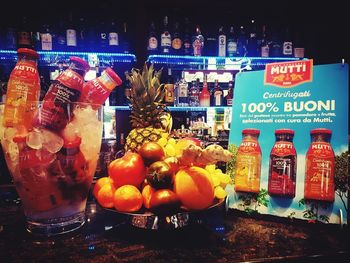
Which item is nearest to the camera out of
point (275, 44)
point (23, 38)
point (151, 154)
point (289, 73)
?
point (151, 154)

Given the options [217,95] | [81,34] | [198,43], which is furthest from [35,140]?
[217,95]

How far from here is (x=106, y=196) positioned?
2.22ft

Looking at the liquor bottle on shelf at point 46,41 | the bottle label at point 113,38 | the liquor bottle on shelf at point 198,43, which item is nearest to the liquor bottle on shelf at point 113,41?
the bottle label at point 113,38

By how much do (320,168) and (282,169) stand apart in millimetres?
93

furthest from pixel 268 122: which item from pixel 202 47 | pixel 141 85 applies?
pixel 202 47

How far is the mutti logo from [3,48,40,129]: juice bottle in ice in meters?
0.65

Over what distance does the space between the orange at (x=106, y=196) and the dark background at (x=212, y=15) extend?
7.15 feet

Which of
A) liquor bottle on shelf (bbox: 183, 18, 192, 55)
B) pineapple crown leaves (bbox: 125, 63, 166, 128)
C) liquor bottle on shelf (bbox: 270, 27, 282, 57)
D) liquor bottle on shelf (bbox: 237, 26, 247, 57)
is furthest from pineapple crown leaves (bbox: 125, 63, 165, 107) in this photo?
liquor bottle on shelf (bbox: 270, 27, 282, 57)

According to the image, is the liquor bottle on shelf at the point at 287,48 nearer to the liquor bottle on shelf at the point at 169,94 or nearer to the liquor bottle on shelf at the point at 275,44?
the liquor bottle on shelf at the point at 275,44

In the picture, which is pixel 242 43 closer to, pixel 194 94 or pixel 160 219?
pixel 194 94

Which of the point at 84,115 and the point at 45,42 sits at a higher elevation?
the point at 45,42

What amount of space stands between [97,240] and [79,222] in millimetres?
94

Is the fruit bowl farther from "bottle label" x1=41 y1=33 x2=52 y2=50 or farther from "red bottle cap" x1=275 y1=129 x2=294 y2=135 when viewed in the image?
"bottle label" x1=41 y1=33 x2=52 y2=50

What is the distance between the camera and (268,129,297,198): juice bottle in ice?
2.45 feet
